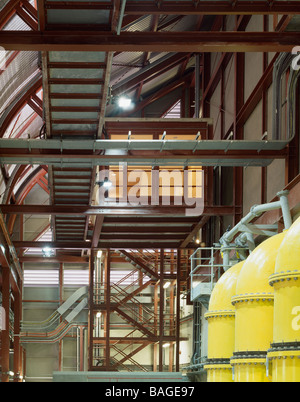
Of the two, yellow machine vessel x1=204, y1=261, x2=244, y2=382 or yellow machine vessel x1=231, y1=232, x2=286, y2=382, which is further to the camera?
yellow machine vessel x1=204, y1=261, x2=244, y2=382

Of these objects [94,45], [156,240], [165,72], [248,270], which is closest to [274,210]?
[248,270]

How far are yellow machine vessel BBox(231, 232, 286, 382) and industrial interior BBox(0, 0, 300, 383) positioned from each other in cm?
3

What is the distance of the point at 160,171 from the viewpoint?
29.6 meters

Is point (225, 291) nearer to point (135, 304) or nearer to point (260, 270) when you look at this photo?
point (260, 270)

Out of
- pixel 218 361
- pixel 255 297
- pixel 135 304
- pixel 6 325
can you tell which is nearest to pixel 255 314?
pixel 255 297

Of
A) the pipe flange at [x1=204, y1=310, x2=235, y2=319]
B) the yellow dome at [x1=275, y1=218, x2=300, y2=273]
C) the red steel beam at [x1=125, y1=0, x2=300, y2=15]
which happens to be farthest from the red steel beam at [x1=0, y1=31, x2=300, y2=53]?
the pipe flange at [x1=204, y1=310, x2=235, y2=319]

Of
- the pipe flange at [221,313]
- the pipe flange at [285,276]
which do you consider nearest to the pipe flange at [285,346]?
the pipe flange at [285,276]

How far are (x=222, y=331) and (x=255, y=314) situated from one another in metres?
3.44

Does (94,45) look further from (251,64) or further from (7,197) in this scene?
(7,197)

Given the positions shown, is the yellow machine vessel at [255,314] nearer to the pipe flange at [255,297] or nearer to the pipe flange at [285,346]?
the pipe flange at [255,297]

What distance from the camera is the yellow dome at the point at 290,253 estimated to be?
1137 cm

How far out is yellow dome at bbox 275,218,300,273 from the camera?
448 inches

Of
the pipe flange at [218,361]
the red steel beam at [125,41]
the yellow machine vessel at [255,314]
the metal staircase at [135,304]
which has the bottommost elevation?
the pipe flange at [218,361]

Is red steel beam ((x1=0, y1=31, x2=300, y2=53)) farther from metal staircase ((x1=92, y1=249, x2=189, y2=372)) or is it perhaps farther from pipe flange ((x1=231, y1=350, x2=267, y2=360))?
metal staircase ((x1=92, y1=249, x2=189, y2=372))
